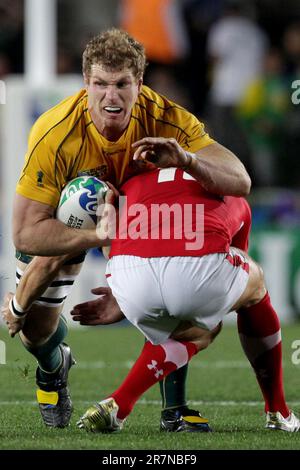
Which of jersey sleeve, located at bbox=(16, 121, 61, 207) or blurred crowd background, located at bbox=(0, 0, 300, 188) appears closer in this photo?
jersey sleeve, located at bbox=(16, 121, 61, 207)

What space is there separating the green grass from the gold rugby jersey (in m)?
1.01

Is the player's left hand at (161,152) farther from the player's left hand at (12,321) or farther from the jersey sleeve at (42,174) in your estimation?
the player's left hand at (12,321)

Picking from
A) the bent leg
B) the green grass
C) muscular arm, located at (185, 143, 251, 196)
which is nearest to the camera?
the green grass

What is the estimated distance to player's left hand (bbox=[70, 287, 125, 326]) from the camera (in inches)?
201

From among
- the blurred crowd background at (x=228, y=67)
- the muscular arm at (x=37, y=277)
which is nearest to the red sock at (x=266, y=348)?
the muscular arm at (x=37, y=277)

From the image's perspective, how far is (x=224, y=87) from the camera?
1208cm

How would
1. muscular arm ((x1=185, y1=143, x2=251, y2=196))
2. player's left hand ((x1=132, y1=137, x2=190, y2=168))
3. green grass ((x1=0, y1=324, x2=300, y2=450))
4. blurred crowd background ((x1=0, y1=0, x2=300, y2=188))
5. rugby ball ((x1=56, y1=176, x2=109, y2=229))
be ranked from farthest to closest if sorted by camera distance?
blurred crowd background ((x1=0, y1=0, x2=300, y2=188))
rugby ball ((x1=56, y1=176, x2=109, y2=229))
muscular arm ((x1=185, y1=143, x2=251, y2=196))
green grass ((x1=0, y1=324, x2=300, y2=450))
player's left hand ((x1=132, y1=137, x2=190, y2=168))

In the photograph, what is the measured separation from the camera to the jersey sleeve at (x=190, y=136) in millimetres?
4977

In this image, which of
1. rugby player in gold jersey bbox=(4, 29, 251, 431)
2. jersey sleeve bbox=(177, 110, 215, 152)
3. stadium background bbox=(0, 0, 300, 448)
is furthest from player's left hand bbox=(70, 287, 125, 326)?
stadium background bbox=(0, 0, 300, 448)

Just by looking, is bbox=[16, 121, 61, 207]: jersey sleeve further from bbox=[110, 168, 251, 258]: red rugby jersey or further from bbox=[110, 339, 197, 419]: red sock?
bbox=[110, 339, 197, 419]: red sock

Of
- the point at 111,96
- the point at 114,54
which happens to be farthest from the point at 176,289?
the point at 114,54

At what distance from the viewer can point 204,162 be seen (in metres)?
4.70

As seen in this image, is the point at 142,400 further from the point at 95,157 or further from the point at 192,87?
the point at 192,87

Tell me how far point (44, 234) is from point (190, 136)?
0.78 m
